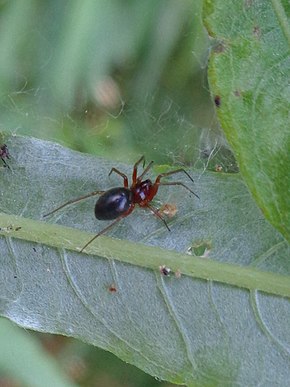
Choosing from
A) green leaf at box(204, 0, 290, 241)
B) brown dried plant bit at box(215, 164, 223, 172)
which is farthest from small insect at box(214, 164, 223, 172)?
green leaf at box(204, 0, 290, 241)

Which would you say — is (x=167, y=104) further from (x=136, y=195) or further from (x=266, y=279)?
(x=266, y=279)

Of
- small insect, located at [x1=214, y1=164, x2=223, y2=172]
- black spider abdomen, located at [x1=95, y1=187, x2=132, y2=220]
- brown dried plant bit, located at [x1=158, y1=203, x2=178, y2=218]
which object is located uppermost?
small insect, located at [x1=214, y1=164, x2=223, y2=172]

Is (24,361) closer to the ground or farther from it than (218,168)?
closer to the ground

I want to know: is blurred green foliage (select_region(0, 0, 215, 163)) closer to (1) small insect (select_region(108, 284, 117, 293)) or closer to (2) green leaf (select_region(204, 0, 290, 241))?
(1) small insect (select_region(108, 284, 117, 293))

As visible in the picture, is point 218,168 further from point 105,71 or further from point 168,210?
point 105,71

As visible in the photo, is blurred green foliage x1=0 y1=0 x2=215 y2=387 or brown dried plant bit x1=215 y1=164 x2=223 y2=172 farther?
blurred green foliage x1=0 y1=0 x2=215 y2=387

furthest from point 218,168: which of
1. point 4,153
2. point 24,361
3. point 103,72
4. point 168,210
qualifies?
point 24,361

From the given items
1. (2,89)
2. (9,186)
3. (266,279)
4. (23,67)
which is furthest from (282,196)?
(23,67)
